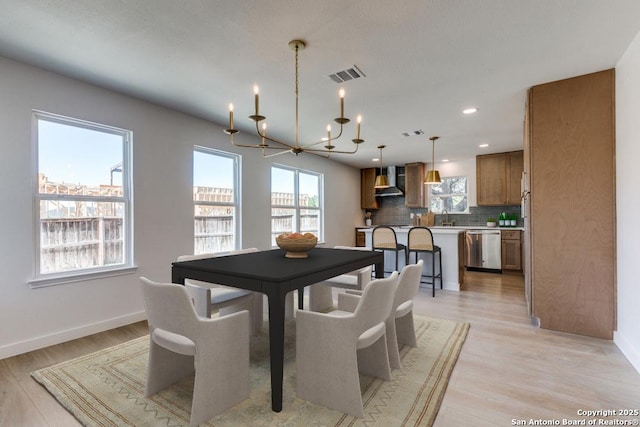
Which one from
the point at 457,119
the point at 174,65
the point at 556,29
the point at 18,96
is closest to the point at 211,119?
the point at 174,65

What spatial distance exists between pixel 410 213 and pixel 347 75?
213 inches

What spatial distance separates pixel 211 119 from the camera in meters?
4.01

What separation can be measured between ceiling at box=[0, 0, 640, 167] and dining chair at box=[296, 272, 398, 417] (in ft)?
5.69

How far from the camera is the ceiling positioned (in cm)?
187

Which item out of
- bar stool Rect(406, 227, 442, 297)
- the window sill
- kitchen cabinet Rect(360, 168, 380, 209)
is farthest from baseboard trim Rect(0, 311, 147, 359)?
kitchen cabinet Rect(360, 168, 380, 209)

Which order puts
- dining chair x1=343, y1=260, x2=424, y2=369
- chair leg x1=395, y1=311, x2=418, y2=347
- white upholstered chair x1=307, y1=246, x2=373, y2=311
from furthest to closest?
white upholstered chair x1=307, y1=246, x2=373, y2=311, chair leg x1=395, y1=311, x2=418, y2=347, dining chair x1=343, y1=260, x2=424, y2=369

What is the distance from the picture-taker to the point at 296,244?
2.46 metres

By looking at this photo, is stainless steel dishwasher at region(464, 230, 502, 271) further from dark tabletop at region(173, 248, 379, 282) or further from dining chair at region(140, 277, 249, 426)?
dining chair at region(140, 277, 249, 426)

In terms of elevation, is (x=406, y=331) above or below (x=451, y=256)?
below

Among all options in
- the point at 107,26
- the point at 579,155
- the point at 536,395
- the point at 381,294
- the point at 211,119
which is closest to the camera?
the point at 381,294

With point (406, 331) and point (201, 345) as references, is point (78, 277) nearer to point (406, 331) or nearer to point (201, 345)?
point (201, 345)

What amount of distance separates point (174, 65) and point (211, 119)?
144cm

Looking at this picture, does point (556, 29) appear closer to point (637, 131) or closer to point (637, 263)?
point (637, 131)

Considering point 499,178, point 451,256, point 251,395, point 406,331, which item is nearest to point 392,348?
point 406,331
